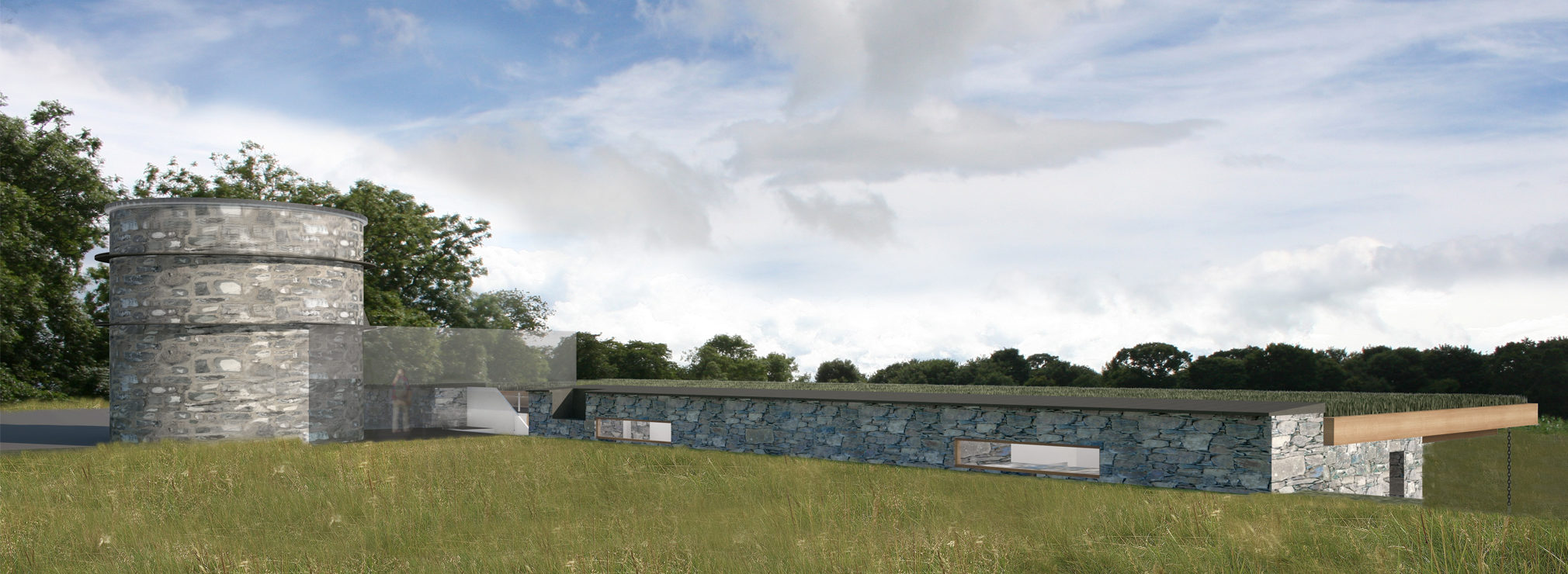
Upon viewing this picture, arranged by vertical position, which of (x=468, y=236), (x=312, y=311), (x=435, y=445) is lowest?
(x=435, y=445)

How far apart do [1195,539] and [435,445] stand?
1366cm

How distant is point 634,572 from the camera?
730 centimetres

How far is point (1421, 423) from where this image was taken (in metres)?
12.5

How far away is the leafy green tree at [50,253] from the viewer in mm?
31094

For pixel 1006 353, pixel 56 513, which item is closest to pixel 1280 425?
pixel 56 513

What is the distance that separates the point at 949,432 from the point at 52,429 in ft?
71.3

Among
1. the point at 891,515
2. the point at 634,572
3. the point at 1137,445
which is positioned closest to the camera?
the point at 634,572

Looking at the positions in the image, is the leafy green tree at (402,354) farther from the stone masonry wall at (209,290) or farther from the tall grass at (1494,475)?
the tall grass at (1494,475)

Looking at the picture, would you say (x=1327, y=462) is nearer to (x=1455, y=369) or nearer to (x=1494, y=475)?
(x=1494, y=475)

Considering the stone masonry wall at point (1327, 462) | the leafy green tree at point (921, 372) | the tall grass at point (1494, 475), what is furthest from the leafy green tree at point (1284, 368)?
the stone masonry wall at point (1327, 462)

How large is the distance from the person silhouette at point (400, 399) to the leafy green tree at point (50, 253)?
18.9m

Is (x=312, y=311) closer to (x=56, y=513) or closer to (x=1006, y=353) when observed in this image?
(x=56, y=513)

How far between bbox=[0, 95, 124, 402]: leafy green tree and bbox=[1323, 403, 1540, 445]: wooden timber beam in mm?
37112

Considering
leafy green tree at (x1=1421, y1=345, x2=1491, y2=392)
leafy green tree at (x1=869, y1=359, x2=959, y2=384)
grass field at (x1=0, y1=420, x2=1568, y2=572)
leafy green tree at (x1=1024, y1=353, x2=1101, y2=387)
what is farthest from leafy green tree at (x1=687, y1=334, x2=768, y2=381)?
grass field at (x1=0, y1=420, x2=1568, y2=572)
